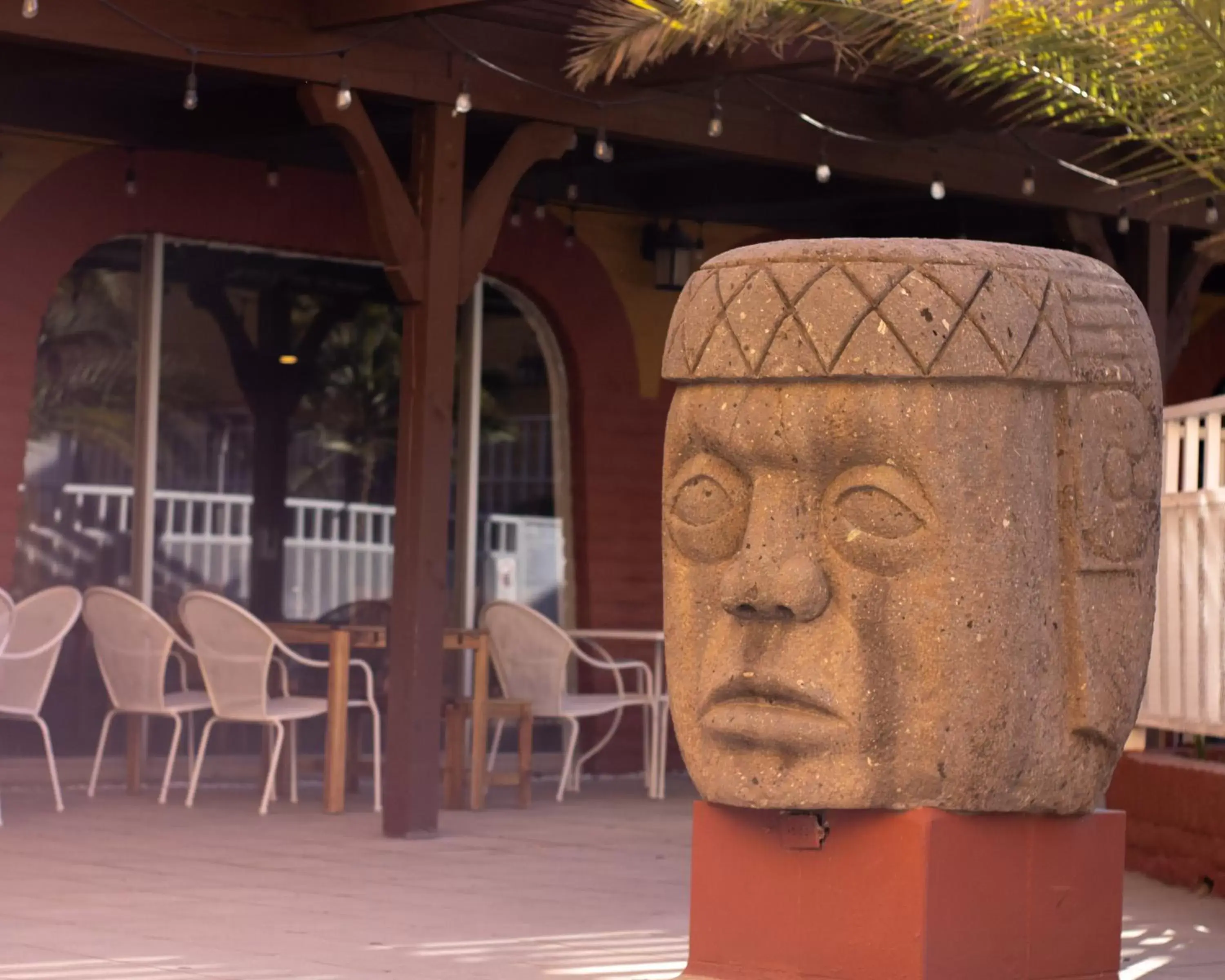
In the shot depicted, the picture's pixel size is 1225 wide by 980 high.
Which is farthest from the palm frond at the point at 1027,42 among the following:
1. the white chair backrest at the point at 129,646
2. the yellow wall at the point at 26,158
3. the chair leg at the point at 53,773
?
the chair leg at the point at 53,773

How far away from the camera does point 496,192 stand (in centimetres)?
749

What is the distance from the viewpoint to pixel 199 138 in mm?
8852

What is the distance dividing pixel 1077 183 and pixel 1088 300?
549 cm

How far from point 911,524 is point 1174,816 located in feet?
10.2

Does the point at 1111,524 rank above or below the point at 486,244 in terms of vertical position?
below

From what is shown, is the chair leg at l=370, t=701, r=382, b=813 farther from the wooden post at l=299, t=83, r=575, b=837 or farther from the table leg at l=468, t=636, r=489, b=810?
the wooden post at l=299, t=83, r=575, b=837

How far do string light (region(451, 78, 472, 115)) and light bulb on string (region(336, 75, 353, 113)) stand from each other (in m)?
0.36

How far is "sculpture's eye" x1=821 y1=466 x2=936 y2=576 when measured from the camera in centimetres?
401

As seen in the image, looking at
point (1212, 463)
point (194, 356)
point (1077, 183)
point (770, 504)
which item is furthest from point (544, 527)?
point (770, 504)

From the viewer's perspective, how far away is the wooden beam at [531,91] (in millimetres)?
6816

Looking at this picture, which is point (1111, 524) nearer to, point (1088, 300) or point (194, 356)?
point (1088, 300)

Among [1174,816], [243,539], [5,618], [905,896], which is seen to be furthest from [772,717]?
[243,539]

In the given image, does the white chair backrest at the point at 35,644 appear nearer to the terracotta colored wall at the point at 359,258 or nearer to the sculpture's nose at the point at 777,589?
the terracotta colored wall at the point at 359,258

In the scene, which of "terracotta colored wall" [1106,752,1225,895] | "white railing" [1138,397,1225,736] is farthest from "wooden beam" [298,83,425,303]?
"terracotta colored wall" [1106,752,1225,895]
